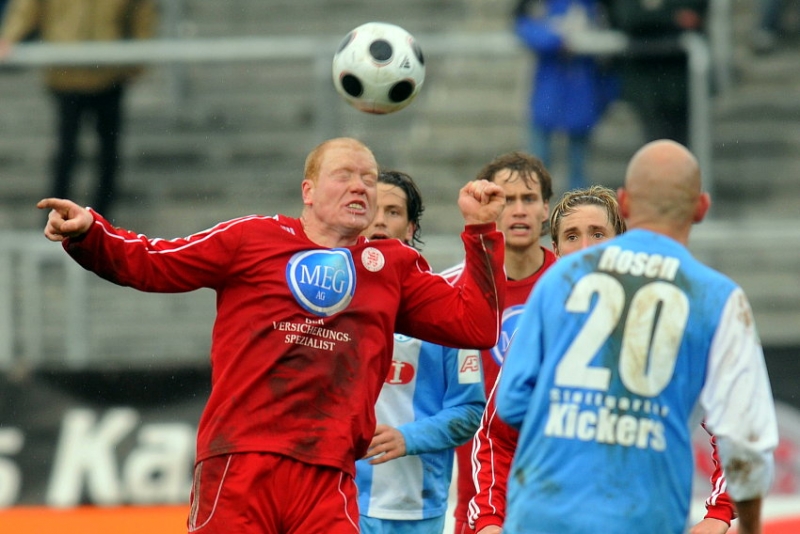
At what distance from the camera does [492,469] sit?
5.67 metres

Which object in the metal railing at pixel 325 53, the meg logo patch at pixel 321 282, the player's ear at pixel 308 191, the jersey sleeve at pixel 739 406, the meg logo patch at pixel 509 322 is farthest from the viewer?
the metal railing at pixel 325 53

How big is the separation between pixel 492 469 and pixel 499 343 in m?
0.99

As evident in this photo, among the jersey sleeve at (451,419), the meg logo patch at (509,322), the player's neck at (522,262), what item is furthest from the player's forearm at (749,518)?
the player's neck at (522,262)

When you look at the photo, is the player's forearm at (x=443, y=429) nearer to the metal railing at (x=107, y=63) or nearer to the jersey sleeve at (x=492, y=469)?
the jersey sleeve at (x=492, y=469)

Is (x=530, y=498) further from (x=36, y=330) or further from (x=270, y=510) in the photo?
(x=36, y=330)

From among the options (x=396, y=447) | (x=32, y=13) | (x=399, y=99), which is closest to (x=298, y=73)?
(x=32, y=13)

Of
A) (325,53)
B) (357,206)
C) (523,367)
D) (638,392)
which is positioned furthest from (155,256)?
(325,53)

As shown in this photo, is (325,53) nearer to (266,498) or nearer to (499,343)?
(499,343)

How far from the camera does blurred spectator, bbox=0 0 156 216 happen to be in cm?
1185

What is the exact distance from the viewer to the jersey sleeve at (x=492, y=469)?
5590 mm

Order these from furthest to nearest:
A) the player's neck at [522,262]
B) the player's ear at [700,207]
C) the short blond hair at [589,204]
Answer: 1. the player's neck at [522,262]
2. the short blond hair at [589,204]
3. the player's ear at [700,207]

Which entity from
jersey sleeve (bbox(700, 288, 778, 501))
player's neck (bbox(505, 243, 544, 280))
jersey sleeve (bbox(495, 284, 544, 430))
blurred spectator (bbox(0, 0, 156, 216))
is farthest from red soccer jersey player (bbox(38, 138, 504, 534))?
blurred spectator (bbox(0, 0, 156, 216))

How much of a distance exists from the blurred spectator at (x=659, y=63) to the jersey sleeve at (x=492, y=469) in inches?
229

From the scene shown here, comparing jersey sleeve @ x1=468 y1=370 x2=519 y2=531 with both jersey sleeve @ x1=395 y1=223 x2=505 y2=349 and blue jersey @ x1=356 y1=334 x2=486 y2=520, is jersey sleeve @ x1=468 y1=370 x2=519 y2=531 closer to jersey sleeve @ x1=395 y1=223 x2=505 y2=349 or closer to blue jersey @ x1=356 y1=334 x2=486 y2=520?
jersey sleeve @ x1=395 y1=223 x2=505 y2=349
